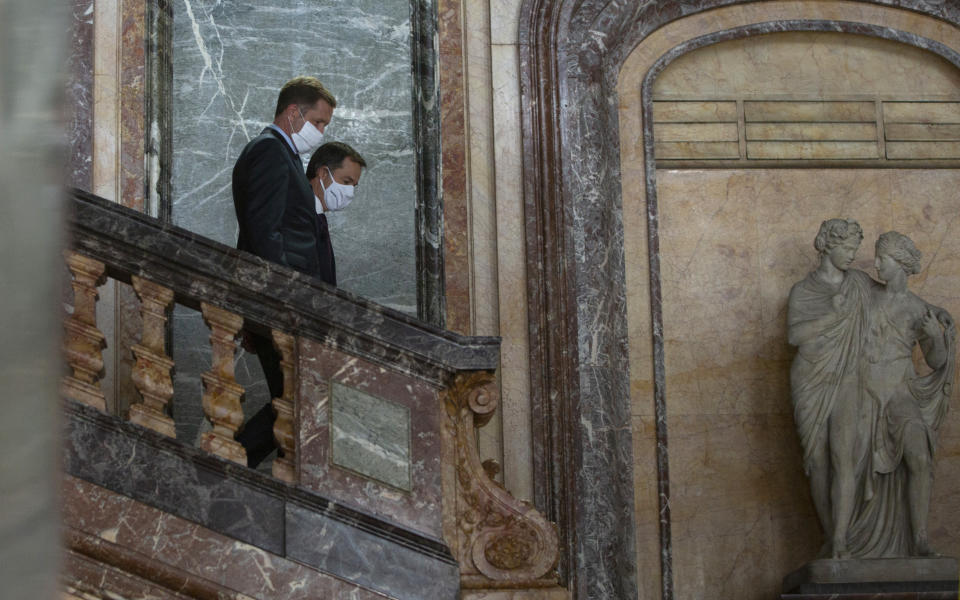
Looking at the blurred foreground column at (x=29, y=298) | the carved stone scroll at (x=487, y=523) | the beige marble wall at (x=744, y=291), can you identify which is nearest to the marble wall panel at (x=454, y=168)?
the beige marble wall at (x=744, y=291)

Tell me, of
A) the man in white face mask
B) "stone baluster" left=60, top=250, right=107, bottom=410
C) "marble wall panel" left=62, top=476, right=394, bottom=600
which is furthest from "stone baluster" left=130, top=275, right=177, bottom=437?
the man in white face mask

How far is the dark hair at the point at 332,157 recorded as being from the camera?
7352mm

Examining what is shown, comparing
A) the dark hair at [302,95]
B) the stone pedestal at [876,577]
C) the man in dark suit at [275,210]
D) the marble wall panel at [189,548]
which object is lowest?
the marble wall panel at [189,548]

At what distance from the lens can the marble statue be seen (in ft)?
23.8

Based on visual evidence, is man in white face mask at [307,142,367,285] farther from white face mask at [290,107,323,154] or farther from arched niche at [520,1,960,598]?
arched niche at [520,1,960,598]

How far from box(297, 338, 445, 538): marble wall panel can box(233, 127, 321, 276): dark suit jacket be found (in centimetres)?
128

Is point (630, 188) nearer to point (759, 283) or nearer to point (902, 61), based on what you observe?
point (759, 283)

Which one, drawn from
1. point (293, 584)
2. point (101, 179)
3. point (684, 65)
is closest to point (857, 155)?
point (684, 65)

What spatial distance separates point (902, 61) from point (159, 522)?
5.45 metres

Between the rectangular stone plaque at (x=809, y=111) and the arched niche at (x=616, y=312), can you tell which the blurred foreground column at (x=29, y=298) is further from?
the rectangular stone plaque at (x=809, y=111)

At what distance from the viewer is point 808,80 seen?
27.9 feet

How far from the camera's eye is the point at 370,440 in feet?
16.8

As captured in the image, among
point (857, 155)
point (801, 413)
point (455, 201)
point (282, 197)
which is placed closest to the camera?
point (282, 197)

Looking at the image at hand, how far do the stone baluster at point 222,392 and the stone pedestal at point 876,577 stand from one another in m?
3.14
